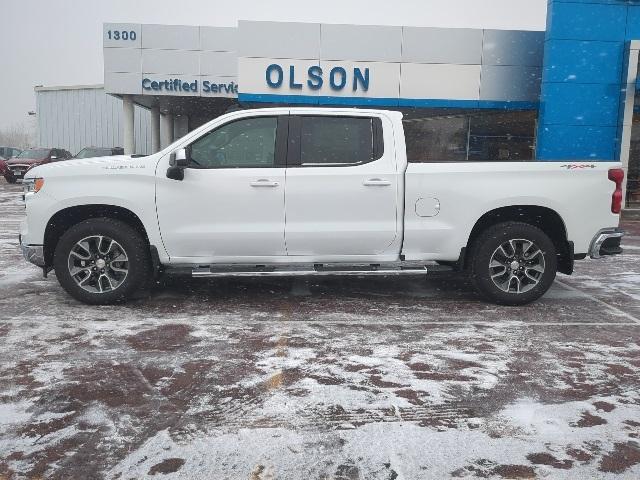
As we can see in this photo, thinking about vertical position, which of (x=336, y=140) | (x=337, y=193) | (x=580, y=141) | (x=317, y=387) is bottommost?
(x=317, y=387)

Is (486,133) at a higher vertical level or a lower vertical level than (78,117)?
lower

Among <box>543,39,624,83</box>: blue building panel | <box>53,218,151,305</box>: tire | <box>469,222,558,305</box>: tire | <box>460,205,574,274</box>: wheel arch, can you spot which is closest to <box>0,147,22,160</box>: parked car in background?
<box>543,39,624,83</box>: blue building panel

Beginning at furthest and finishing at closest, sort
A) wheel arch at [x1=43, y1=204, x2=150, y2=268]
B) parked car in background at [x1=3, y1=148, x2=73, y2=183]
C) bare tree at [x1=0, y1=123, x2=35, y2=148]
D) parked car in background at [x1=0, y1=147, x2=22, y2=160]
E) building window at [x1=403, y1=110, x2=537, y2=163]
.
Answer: bare tree at [x1=0, y1=123, x2=35, y2=148]
parked car in background at [x1=0, y1=147, x2=22, y2=160]
parked car in background at [x1=3, y1=148, x2=73, y2=183]
building window at [x1=403, y1=110, x2=537, y2=163]
wheel arch at [x1=43, y1=204, x2=150, y2=268]

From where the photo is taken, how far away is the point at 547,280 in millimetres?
6043

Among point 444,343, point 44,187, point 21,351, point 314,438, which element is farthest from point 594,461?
point 44,187

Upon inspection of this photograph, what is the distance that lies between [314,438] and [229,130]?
365 centimetres

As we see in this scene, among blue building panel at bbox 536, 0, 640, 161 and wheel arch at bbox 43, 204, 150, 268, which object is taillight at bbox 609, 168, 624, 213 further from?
blue building panel at bbox 536, 0, 640, 161

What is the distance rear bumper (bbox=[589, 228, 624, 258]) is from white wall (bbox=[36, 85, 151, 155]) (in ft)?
136

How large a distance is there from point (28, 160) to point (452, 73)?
20602 mm

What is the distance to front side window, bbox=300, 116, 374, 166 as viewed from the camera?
5922 mm

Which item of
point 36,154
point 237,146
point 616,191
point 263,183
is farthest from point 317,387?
point 36,154

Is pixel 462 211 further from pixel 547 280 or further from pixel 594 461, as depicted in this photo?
pixel 594 461

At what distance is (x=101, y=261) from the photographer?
19.3 ft

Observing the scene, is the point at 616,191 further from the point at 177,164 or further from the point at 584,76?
the point at 584,76
